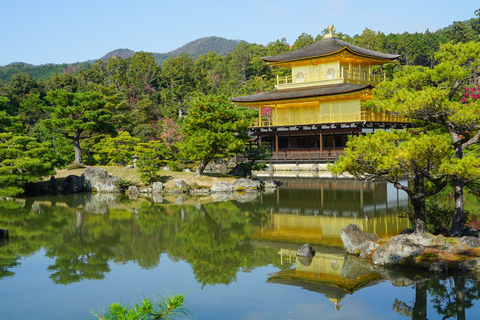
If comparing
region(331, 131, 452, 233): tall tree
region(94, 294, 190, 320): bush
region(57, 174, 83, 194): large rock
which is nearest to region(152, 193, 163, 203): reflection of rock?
region(57, 174, 83, 194): large rock

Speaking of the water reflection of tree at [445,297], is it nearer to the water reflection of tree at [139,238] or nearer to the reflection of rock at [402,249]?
the reflection of rock at [402,249]

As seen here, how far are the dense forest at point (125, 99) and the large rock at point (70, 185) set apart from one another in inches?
49.3

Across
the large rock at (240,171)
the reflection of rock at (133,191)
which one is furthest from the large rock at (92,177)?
the large rock at (240,171)

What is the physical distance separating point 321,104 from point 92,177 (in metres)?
16.8

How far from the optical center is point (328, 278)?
906 cm

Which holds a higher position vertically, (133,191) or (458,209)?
(458,209)

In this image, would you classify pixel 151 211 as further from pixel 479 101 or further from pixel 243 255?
pixel 479 101

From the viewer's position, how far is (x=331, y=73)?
34.4 metres

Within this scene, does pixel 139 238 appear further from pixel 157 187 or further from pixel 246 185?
pixel 246 185

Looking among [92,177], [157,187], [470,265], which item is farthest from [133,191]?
[470,265]

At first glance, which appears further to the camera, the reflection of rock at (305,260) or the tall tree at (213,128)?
the tall tree at (213,128)

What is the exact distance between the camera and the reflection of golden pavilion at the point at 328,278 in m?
8.40

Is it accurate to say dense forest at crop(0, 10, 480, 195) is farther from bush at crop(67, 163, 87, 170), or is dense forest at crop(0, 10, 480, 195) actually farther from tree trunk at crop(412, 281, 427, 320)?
tree trunk at crop(412, 281, 427, 320)

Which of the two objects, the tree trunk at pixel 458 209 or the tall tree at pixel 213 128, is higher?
the tall tree at pixel 213 128
